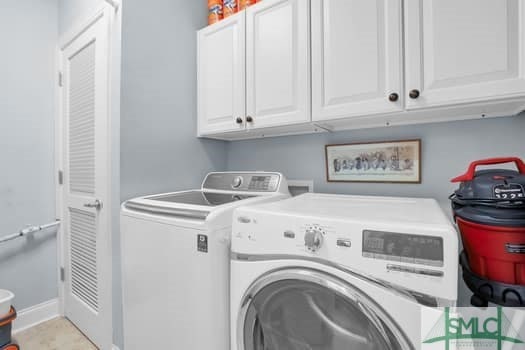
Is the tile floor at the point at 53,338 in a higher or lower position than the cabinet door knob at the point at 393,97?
lower

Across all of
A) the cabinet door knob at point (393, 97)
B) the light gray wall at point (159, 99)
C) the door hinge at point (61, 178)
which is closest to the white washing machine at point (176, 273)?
the light gray wall at point (159, 99)

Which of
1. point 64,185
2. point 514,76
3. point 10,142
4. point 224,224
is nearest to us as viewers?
point 514,76

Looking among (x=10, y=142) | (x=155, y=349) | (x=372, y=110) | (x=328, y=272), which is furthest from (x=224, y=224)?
(x=10, y=142)

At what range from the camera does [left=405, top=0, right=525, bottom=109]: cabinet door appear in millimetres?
920

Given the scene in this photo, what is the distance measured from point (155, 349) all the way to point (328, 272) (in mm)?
1001

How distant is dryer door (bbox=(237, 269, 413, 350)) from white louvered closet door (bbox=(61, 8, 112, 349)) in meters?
1.10

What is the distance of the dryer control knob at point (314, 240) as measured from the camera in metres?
0.84

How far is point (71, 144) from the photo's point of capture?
1.98m

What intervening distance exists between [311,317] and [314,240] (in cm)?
32

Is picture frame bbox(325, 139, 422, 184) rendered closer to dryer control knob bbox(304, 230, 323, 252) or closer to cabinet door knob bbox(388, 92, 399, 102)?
cabinet door knob bbox(388, 92, 399, 102)

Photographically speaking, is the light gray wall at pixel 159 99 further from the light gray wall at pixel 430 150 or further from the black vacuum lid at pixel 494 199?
the black vacuum lid at pixel 494 199

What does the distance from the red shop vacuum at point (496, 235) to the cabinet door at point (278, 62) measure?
80cm

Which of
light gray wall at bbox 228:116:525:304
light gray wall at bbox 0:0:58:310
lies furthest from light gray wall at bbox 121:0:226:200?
light gray wall at bbox 0:0:58:310

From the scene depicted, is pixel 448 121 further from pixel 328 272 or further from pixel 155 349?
pixel 155 349
